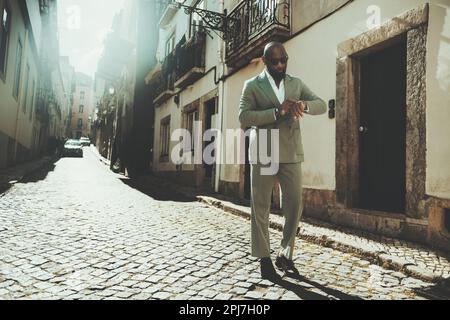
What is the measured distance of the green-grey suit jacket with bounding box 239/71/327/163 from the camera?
2949 millimetres

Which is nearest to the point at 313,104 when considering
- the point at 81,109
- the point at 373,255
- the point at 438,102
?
the point at 373,255

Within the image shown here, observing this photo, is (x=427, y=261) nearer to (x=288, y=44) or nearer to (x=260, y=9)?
(x=288, y=44)

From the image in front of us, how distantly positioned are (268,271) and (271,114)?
1.26 metres

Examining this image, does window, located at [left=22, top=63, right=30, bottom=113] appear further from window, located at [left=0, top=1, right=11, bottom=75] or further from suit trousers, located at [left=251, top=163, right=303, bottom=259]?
suit trousers, located at [left=251, top=163, right=303, bottom=259]

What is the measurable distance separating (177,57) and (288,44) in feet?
22.7

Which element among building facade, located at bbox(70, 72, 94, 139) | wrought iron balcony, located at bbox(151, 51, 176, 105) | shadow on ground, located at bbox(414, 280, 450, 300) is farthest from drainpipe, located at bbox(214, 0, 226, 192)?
building facade, located at bbox(70, 72, 94, 139)

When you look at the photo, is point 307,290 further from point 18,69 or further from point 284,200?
point 18,69

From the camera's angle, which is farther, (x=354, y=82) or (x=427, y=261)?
(x=354, y=82)

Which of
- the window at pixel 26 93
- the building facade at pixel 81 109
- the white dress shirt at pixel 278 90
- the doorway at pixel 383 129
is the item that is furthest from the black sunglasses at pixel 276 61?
the building facade at pixel 81 109

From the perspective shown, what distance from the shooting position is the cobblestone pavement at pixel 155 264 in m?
2.51

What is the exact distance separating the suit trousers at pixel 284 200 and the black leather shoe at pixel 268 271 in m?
0.10
